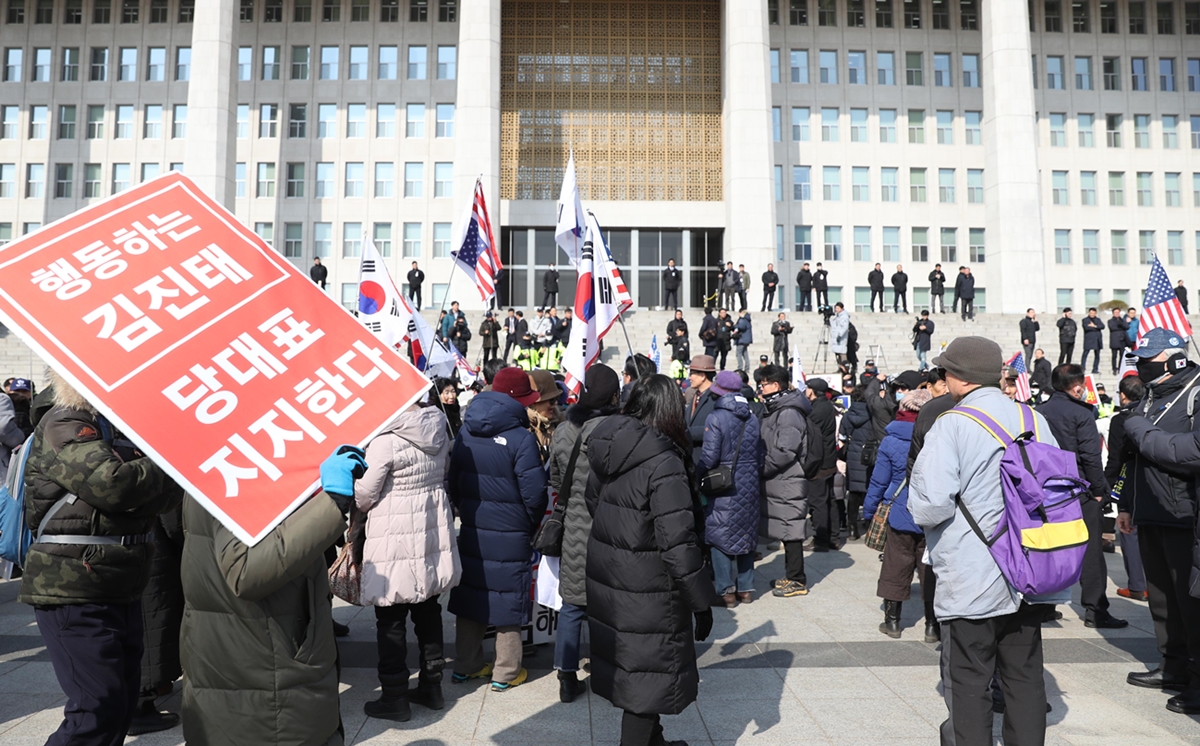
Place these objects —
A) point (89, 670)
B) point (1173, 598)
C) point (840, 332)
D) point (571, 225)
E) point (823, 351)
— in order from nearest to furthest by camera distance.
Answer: point (89, 670)
point (1173, 598)
point (571, 225)
point (840, 332)
point (823, 351)

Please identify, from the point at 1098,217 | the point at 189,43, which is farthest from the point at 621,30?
the point at 1098,217

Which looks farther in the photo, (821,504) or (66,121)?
(66,121)

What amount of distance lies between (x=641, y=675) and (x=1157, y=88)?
46.9 meters

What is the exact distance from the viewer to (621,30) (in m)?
39.0

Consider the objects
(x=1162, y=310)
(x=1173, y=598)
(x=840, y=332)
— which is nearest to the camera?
(x=1173, y=598)

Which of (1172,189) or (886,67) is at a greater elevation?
(886,67)

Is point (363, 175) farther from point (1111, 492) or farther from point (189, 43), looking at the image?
point (1111, 492)

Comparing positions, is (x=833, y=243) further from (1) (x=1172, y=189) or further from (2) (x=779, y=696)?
(2) (x=779, y=696)

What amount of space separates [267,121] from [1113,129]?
38338 millimetres

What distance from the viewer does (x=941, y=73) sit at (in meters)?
40.0

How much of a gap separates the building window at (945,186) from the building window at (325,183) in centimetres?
A: 2697

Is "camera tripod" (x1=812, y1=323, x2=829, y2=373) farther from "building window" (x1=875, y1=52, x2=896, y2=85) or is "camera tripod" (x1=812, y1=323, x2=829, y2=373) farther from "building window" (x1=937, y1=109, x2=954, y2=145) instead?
"building window" (x1=875, y1=52, x2=896, y2=85)

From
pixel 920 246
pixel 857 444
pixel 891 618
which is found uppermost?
pixel 920 246

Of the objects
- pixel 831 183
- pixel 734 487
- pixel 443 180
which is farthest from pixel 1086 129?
pixel 734 487
